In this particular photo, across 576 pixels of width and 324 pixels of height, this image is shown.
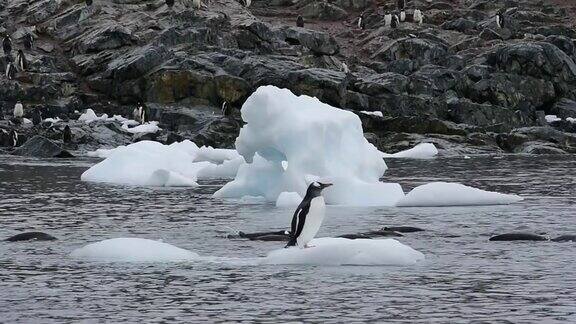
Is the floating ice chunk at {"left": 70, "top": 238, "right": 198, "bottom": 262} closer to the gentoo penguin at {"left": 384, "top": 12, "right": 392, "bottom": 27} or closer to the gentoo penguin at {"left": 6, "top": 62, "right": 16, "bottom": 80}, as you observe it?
the gentoo penguin at {"left": 6, "top": 62, "right": 16, "bottom": 80}

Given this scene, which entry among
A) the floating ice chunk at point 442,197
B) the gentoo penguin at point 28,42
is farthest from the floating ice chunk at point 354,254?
the gentoo penguin at point 28,42

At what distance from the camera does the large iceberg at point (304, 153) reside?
25875mm

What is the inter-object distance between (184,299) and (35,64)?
48557 mm

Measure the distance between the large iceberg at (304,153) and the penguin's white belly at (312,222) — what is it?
7.95 m

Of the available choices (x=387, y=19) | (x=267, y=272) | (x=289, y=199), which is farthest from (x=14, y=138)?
(x=267, y=272)

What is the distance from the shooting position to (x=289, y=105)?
26.6 meters

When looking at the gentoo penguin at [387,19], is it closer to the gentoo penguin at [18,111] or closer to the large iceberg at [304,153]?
the gentoo penguin at [18,111]

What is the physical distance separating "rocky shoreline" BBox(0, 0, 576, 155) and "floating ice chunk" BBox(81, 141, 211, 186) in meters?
13.2

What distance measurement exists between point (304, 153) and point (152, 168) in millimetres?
8986

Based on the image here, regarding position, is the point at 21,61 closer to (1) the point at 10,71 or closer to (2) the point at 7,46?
(1) the point at 10,71

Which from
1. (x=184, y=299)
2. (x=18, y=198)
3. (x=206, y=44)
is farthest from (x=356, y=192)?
(x=206, y=44)

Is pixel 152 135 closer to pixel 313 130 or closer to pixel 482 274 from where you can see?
pixel 313 130

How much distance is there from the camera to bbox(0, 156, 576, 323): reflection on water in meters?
13.0

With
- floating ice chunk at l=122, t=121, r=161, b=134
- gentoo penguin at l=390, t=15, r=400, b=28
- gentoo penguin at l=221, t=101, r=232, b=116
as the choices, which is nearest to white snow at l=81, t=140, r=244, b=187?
floating ice chunk at l=122, t=121, r=161, b=134
